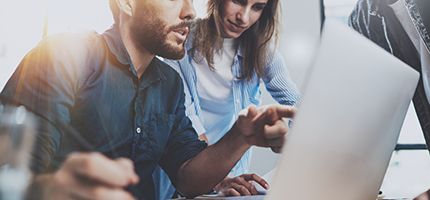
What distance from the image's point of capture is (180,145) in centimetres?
72

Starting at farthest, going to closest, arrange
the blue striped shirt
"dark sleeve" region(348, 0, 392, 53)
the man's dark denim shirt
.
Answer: "dark sleeve" region(348, 0, 392, 53) < the blue striped shirt < the man's dark denim shirt

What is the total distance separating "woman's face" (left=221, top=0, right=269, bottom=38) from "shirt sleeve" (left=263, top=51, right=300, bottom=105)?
60 mm

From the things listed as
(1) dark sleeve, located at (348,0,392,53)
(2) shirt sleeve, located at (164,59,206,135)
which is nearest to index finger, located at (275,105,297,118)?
(2) shirt sleeve, located at (164,59,206,135)

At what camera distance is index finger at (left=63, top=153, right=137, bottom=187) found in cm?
57

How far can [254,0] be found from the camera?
0.73m

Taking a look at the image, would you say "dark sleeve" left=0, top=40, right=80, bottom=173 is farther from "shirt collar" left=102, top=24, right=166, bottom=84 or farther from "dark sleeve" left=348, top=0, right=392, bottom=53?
"dark sleeve" left=348, top=0, right=392, bottom=53

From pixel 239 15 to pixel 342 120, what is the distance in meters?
0.24

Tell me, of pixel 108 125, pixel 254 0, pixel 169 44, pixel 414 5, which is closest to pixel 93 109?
pixel 108 125

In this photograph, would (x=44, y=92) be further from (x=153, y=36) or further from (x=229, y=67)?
(x=229, y=67)

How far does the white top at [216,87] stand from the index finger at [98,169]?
164mm

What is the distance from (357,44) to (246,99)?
220 millimetres

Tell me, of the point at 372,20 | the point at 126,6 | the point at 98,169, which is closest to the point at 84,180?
the point at 98,169

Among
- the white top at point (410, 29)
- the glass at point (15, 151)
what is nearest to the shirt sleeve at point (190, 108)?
the glass at point (15, 151)

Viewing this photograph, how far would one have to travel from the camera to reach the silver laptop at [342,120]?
20.1 inches
